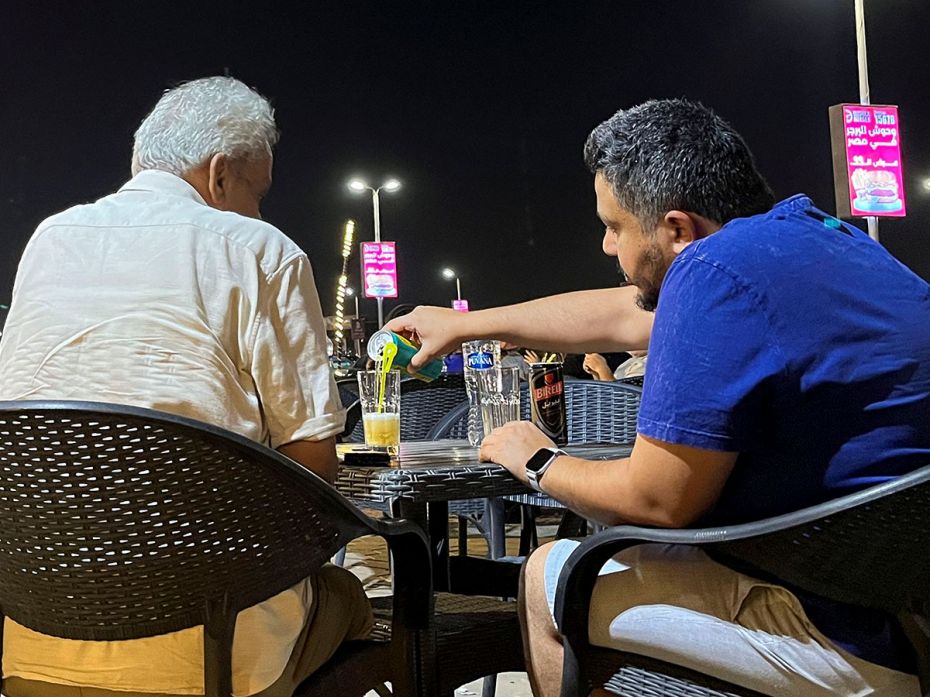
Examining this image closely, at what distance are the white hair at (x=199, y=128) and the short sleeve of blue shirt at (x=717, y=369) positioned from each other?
951mm

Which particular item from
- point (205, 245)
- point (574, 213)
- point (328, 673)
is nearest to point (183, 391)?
point (205, 245)

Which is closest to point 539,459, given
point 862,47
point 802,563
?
point 802,563

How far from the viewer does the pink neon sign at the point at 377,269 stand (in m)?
23.5

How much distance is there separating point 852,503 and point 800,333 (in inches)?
11.0

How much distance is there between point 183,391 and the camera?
4.74ft

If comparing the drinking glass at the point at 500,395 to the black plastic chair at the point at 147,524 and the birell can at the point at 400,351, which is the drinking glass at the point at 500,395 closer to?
the birell can at the point at 400,351

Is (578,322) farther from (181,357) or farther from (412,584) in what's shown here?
(181,357)

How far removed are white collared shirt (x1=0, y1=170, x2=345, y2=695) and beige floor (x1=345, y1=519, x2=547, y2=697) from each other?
61.6 inches

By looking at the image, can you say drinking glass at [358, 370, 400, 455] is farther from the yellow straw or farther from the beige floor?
the beige floor

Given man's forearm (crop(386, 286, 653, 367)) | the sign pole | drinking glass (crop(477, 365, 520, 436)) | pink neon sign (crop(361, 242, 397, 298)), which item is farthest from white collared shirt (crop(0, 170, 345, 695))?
pink neon sign (crop(361, 242, 397, 298))

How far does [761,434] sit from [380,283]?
22.6m

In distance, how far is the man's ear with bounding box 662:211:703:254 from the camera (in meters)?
1.59

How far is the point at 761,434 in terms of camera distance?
4.34ft

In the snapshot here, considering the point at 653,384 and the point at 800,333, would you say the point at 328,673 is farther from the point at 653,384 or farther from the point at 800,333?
the point at 800,333
